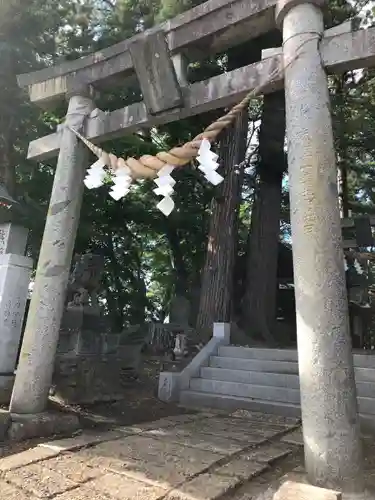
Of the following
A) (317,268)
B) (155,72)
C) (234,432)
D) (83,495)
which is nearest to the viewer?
(83,495)

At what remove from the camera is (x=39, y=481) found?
2922 mm

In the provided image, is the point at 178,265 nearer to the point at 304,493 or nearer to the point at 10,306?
the point at 10,306

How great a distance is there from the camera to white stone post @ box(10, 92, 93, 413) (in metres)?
4.37

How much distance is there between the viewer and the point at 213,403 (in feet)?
21.0

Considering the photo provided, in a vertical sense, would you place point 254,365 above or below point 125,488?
above

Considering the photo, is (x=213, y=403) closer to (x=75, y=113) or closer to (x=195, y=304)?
(x=75, y=113)

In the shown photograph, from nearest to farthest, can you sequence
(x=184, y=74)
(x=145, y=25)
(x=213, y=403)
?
1. (x=184, y=74)
2. (x=213, y=403)
3. (x=145, y=25)

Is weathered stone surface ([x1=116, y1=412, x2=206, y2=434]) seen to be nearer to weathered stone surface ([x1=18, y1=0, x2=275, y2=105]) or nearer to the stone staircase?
the stone staircase

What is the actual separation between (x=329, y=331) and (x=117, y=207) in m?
10.5

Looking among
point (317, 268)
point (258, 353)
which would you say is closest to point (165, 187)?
point (317, 268)

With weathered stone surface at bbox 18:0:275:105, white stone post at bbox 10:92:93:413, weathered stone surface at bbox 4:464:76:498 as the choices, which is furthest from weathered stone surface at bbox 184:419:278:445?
weathered stone surface at bbox 18:0:275:105

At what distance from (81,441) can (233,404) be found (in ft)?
9.58

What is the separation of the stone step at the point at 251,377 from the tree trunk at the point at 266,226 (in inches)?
140

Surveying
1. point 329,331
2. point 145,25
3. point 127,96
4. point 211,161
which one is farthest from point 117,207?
point 329,331
